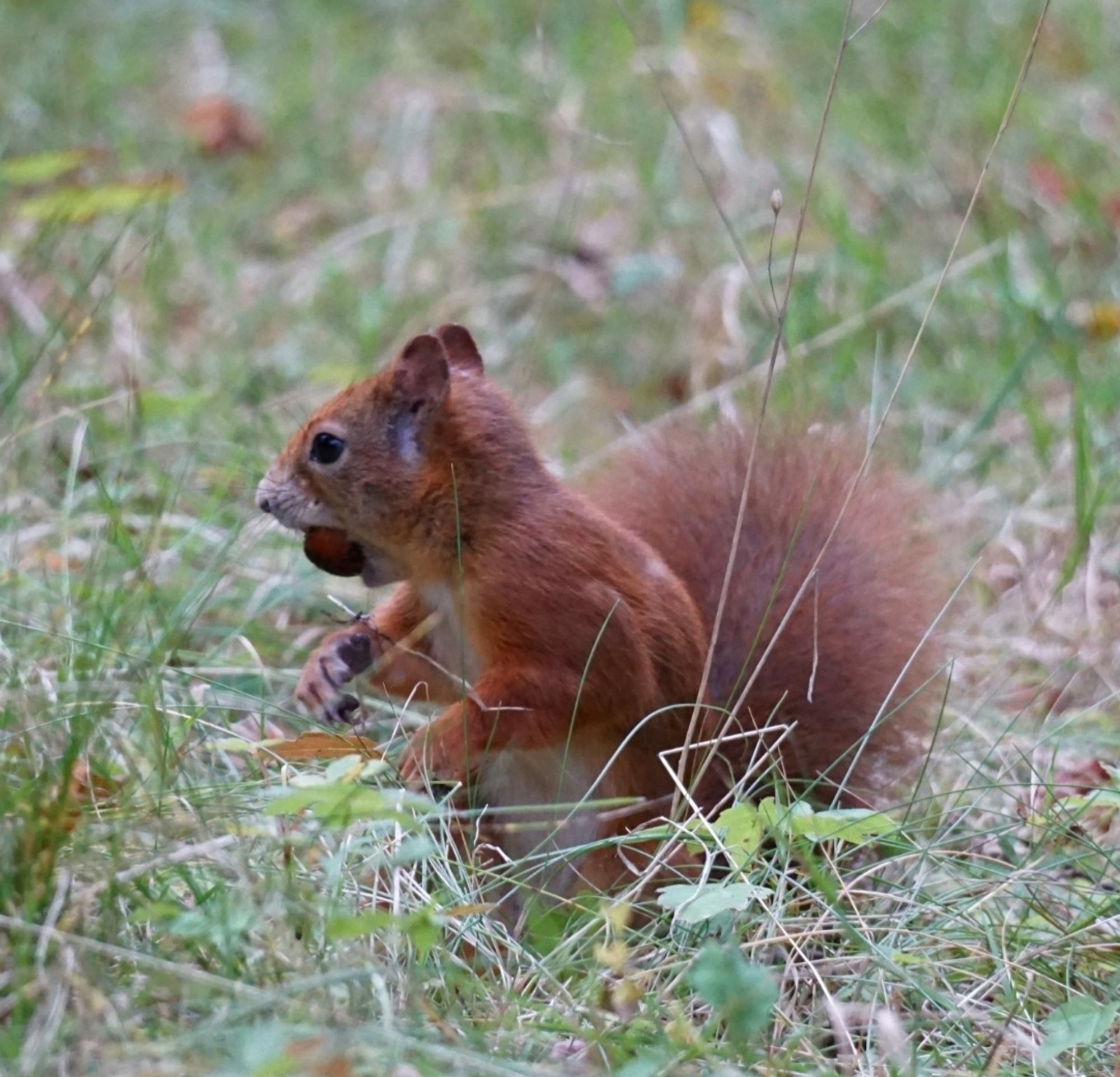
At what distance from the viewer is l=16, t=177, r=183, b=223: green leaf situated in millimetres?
3832

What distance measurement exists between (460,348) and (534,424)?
0.81 ft

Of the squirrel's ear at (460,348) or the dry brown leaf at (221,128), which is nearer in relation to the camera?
the squirrel's ear at (460,348)

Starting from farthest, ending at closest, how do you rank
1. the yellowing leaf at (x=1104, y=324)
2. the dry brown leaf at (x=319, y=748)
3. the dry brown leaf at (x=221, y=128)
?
the dry brown leaf at (x=221, y=128) → the yellowing leaf at (x=1104, y=324) → the dry brown leaf at (x=319, y=748)

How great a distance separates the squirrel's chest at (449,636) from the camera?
2.24 meters

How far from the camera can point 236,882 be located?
176 centimetres

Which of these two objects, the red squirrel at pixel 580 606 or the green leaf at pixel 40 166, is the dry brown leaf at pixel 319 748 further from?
the green leaf at pixel 40 166

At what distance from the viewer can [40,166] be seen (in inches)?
160

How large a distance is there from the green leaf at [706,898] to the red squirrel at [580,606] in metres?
0.22

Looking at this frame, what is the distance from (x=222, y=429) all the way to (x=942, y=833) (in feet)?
5.71

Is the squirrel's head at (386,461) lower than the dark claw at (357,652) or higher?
higher

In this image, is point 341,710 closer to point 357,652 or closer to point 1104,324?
point 357,652

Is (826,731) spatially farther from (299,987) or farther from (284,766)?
(299,987)

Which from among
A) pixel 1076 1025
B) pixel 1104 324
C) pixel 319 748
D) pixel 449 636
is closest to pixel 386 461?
pixel 449 636

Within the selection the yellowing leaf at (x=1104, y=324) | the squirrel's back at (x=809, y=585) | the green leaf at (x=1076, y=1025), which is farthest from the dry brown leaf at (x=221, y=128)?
the green leaf at (x=1076, y=1025)
